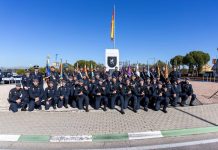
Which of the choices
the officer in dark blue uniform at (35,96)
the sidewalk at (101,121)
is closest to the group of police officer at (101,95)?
the officer in dark blue uniform at (35,96)

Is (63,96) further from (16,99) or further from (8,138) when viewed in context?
(8,138)

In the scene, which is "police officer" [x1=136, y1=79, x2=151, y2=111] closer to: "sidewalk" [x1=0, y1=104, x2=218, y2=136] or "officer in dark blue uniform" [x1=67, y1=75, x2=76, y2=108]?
"sidewalk" [x1=0, y1=104, x2=218, y2=136]

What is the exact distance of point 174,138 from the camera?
6137 millimetres

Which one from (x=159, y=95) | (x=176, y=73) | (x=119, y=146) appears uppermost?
(x=176, y=73)

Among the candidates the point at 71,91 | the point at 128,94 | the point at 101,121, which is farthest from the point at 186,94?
the point at 71,91

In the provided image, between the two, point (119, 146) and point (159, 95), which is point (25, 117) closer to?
point (119, 146)

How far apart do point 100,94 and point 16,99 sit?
12.0 feet

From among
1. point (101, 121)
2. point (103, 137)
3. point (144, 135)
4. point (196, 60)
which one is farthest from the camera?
point (196, 60)

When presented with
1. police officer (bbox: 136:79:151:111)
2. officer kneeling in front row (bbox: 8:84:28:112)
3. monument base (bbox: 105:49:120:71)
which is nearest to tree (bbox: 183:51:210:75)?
monument base (bbox: 105:49:120:71)

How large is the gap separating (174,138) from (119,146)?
5.40 feet

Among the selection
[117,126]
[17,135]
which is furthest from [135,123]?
[17,135]

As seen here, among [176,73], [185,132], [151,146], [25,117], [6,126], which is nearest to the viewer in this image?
[151,146]

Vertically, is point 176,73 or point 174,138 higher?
point 176,73

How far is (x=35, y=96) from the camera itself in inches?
386
